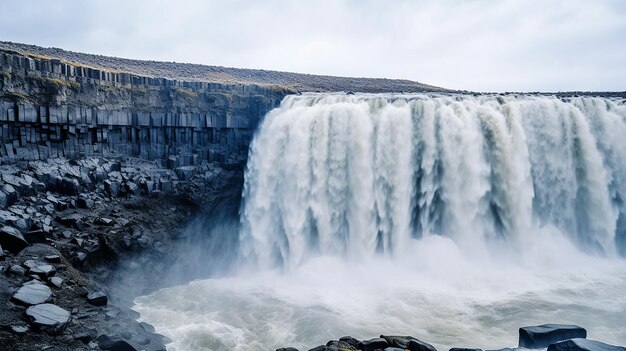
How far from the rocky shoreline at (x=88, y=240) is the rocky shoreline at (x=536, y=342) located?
251 inches

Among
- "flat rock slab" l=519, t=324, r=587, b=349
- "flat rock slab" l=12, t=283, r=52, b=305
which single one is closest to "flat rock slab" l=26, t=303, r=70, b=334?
"flat rock slab" l=12, t=283, r=52, b=305

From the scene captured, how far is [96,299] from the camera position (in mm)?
14852

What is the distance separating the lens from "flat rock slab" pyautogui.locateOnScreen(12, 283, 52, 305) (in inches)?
505

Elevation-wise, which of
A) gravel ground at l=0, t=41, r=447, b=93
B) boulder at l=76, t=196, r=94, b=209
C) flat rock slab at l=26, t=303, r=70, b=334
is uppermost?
gravel ground at l=0, t=41, r=447, b=93

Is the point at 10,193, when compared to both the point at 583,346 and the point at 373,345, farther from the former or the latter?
the point at 583,346

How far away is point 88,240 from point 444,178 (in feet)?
59.7

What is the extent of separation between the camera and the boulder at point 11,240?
50.8 feet

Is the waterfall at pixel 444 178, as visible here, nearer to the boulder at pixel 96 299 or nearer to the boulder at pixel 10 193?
the boulder at pixel 96 299

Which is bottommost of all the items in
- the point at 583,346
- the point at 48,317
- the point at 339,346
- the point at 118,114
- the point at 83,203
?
the point at 339,346

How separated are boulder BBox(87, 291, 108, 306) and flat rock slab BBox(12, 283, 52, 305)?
1.33 meters

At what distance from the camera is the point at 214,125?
2755 centimetres

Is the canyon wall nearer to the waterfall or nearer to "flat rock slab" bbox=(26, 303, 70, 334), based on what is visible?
the waterfall

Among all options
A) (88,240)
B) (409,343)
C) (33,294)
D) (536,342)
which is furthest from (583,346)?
(88,240)

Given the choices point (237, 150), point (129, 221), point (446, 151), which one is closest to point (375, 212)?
point (446, 151)
